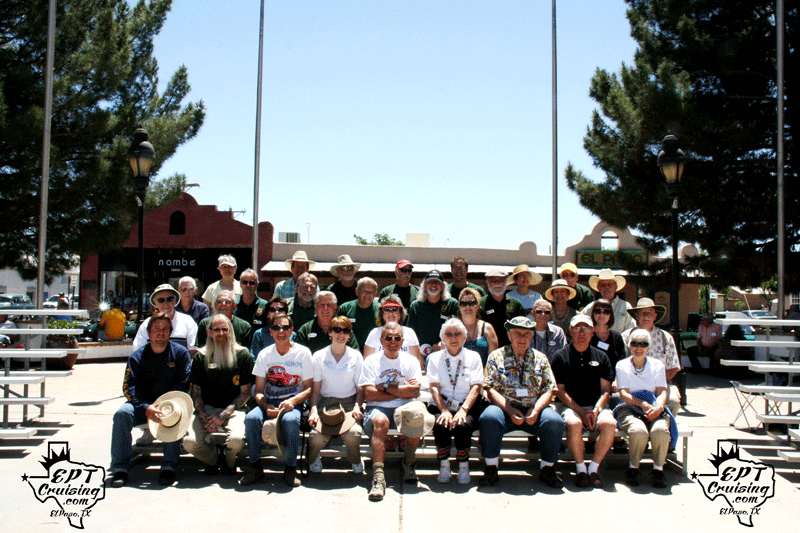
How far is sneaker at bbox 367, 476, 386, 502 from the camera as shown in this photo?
4977 millimetres

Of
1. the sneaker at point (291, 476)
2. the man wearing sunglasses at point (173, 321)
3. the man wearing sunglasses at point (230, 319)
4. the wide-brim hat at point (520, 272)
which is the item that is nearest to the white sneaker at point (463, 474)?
the sneaker at point (291, 476)

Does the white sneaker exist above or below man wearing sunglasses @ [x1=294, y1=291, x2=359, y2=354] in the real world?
below

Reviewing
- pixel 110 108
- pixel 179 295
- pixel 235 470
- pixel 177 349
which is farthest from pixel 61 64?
pixel 235 470

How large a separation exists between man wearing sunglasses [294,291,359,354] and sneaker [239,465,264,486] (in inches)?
56.6

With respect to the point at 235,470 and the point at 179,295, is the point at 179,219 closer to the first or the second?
the point at 179,295

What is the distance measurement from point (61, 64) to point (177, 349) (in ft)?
42.9

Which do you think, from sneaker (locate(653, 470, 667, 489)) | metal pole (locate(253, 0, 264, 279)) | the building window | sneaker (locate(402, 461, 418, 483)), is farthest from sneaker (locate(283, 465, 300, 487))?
the building window

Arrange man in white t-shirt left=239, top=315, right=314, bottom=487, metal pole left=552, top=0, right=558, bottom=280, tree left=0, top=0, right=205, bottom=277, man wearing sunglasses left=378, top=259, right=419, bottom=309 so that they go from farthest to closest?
tree left=0, top=0, right=205, bottom=277
metal pole left=552, top=0, right=558, bottom=280
man wearing sunglasses left=378, top=259, right=419, bottom=309
man in white t-shirt left=239, top=315, right=314, bottom=487

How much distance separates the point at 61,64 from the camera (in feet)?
51.2

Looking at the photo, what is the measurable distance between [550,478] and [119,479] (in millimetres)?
3735

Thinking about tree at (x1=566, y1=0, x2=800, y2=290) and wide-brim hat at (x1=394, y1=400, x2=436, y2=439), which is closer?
wide-brim hat at (x1=394, y1=400, x2=436, y2=439)

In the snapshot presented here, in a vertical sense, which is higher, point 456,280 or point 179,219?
point 179,219

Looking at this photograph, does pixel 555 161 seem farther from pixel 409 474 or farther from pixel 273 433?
pixel 273 433

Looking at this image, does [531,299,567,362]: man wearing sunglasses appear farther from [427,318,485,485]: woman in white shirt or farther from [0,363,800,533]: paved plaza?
[0,363,800,533]: paved plaza
